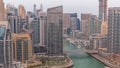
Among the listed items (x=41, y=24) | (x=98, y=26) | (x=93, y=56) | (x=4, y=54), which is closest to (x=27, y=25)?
(x=41, y=24)

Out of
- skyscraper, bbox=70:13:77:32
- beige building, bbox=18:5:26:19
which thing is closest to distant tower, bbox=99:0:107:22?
skyscraper, bbox=70:13:77:32

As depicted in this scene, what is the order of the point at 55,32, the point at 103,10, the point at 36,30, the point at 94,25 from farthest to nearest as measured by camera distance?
the point at 103,10
the point at 94,25
the point at 36,30
the point at 55,32

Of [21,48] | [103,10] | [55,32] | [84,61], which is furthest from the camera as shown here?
[103,10]

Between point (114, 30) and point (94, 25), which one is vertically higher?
point (94, 25)

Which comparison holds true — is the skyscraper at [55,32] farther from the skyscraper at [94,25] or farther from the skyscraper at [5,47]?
the skyscraper at [94,25]

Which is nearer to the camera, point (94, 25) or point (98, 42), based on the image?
point (98, 42)

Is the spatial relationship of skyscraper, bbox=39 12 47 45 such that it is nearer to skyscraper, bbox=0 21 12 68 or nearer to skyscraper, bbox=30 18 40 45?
skyscraper, bbox=30 18 40 45

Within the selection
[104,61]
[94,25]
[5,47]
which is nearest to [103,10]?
[94,25]

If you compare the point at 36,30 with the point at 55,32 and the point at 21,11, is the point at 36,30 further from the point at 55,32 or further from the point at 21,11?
the point at 21,11
